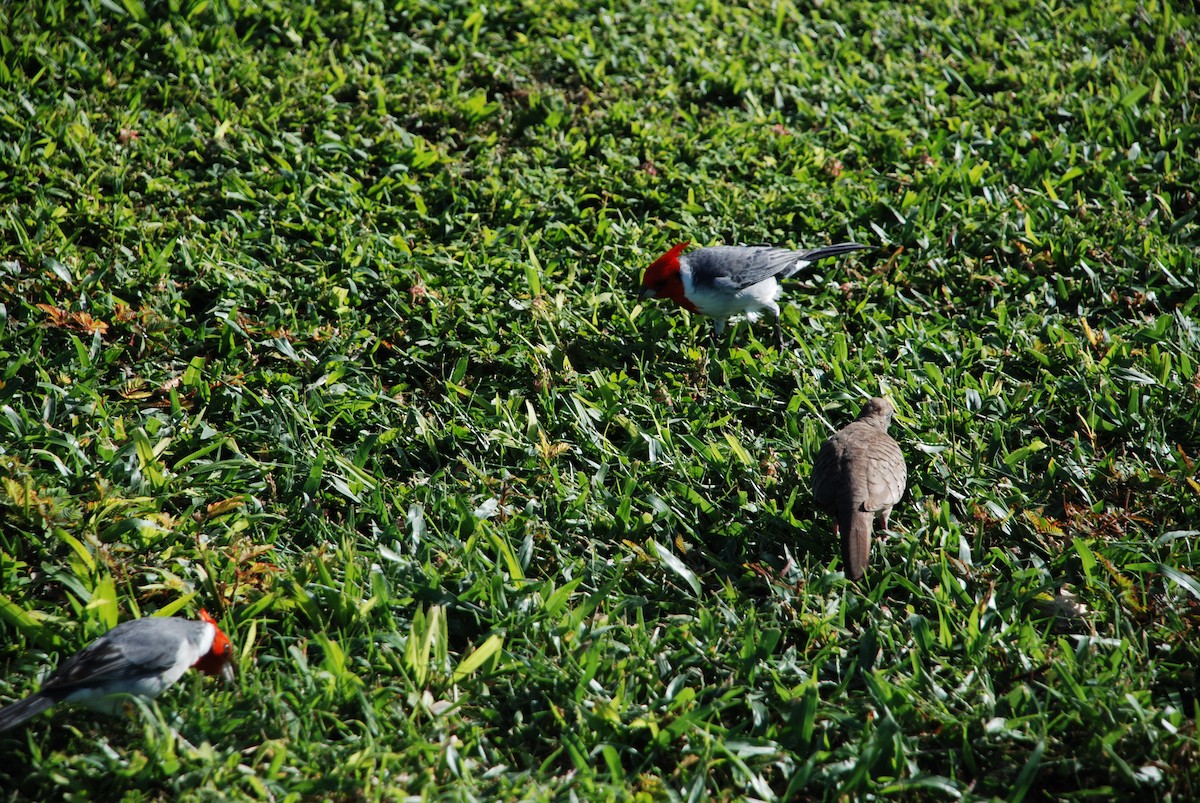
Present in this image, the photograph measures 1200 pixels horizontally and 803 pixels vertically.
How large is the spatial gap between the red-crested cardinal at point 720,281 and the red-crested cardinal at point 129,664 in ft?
9.25

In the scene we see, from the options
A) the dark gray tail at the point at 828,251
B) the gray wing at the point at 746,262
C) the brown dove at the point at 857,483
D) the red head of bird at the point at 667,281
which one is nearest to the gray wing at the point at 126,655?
the brown dove at the point at 857,483

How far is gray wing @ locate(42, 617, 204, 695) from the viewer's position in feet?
9.57

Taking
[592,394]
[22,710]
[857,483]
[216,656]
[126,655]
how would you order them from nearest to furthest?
[22,710], [126,655], [216,656], [857,483], [592,394]

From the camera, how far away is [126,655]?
9.71 ft

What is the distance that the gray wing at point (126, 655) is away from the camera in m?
2.92

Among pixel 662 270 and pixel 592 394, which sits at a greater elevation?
pixel 662 270

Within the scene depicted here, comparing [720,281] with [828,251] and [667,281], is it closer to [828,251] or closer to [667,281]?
[667,281]

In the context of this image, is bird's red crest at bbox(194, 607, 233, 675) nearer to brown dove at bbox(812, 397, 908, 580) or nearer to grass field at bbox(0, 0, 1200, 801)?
grass field at bbox(0, 0, 1200, 801)

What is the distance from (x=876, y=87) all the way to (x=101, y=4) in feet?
17.4

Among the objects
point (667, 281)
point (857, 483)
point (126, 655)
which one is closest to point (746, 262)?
point (667, 281)

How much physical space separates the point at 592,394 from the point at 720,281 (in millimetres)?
916

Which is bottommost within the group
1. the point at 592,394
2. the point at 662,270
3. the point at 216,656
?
the point at 592,394

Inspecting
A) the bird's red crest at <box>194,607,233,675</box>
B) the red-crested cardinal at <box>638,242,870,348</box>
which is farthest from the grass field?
the red-crested cardinal at <box>638,242,870,348</box>

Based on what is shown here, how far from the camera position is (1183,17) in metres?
7.31
